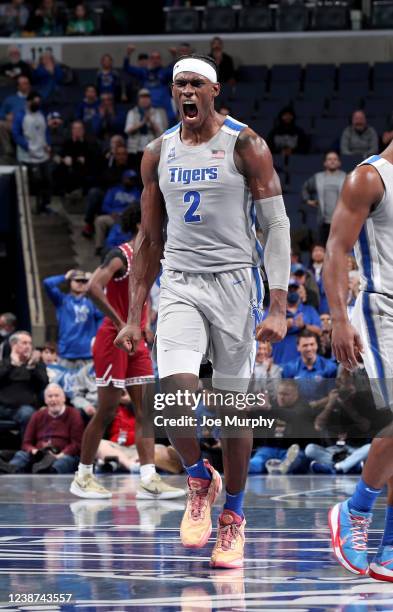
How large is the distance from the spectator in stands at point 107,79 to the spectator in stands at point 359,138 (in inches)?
156

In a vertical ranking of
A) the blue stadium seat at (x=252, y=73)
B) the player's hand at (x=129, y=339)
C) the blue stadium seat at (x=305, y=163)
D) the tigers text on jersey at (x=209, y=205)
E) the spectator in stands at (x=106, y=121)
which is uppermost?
the tigers text on jersey at (x=209, y=205)

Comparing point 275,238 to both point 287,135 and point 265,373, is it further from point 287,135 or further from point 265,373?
point 287,135

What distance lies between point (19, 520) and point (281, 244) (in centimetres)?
270

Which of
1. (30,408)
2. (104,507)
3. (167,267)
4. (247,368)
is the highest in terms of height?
(167,267)

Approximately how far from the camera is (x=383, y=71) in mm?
18703

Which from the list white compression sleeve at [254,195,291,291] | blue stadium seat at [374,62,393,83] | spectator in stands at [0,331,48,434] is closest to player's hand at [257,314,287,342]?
white compression sleeve at [254,195,291,291]

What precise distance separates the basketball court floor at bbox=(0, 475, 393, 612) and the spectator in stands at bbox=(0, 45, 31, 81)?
38.3ft

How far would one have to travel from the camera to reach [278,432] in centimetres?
1097

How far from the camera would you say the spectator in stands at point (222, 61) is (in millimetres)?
18656

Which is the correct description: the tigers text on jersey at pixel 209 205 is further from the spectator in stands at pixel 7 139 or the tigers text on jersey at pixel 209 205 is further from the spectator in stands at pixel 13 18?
the spectator in stands at pixel 13 18

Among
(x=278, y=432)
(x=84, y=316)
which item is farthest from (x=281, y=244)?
(x=84, y=316)

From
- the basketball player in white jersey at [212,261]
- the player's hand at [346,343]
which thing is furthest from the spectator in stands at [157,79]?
the player's hand at [346,343]

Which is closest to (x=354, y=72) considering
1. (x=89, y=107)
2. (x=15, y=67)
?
(x=89, y=107)

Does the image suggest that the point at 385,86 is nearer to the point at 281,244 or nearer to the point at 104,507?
the point at 104,507
